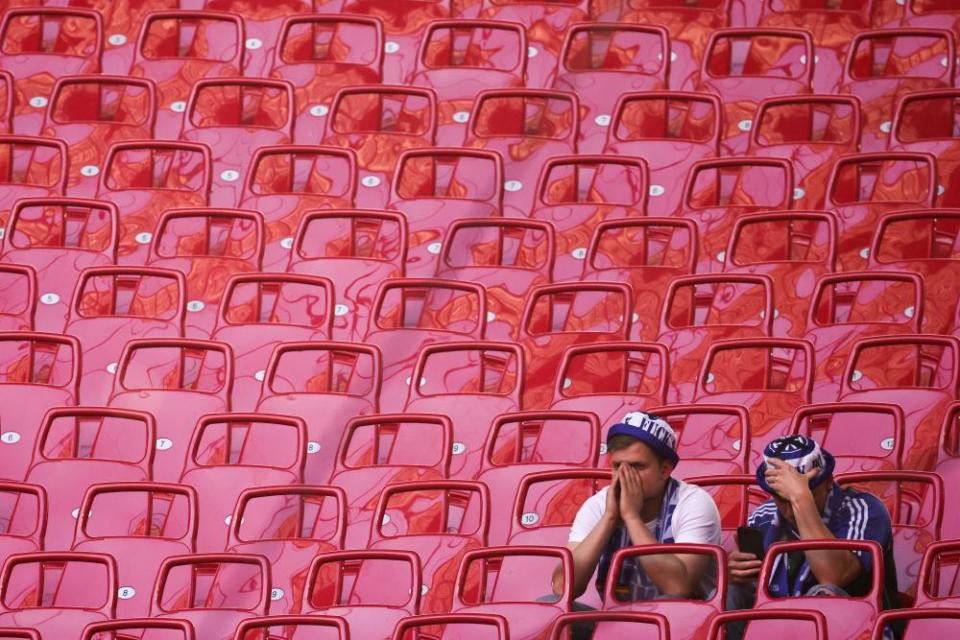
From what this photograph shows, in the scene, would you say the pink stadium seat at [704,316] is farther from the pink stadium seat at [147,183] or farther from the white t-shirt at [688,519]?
the pink stadium seat at [147,183]

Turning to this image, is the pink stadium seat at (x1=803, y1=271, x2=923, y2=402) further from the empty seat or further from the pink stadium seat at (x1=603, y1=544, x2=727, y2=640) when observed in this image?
the empty seat

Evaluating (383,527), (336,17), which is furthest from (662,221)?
(336,17)

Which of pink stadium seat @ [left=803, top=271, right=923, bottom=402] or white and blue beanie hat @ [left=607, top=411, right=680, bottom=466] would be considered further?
pink stadium seat @ [left=803, top=271, right=923, bottom=402]

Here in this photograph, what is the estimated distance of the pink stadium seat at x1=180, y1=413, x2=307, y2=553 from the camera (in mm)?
2281

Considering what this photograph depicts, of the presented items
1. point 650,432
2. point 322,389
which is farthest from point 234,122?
Answer: point 650,432

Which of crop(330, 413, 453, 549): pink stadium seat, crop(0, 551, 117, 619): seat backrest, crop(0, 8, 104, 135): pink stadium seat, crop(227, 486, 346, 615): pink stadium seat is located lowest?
crop(0, 551, 117, 619): seat backrest

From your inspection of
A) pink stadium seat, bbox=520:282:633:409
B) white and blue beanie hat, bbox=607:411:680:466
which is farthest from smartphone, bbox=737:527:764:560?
pink stadium seat, bbox=520:282:633:409

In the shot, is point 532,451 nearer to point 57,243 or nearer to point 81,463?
point 81,463

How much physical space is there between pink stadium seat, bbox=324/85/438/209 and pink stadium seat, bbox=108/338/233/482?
1.68 ft

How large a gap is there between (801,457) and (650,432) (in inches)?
6.8

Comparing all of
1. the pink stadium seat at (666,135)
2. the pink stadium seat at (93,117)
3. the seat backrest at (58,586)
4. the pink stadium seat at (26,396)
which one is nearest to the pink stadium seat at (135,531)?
the seat backrest at (58,586)

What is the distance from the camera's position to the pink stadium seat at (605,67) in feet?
10.2

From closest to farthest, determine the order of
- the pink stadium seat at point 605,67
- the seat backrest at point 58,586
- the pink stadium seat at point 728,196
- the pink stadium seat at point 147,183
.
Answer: the seat backrest at point 58,586
the pink stadium seat at point 728,196
the pink stadium seat at point 147,183
the pink stadium seat at point 605,67

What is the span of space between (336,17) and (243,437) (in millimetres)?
1089
